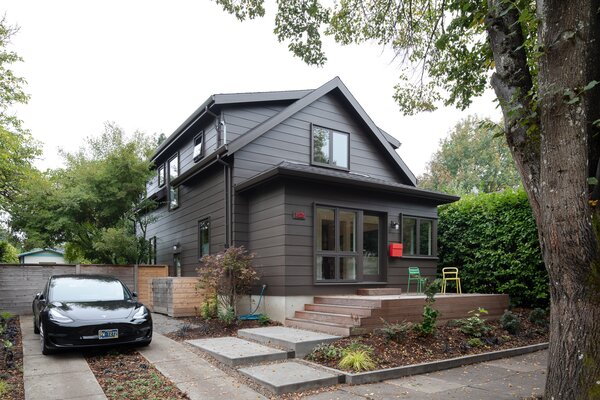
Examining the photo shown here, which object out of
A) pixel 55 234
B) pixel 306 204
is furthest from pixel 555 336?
pixel 55 234

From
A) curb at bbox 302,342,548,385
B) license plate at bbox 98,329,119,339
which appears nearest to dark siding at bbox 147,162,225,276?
license plate at bbox 98,329,119,339

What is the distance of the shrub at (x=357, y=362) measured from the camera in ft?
20.2

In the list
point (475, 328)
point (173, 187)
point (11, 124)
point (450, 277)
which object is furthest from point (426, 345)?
point (11, 124)

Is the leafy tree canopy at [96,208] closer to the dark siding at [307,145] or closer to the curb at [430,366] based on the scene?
the dark siding at [307,145]

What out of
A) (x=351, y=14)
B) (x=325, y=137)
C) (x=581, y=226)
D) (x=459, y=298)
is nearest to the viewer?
(x=581, y=226)

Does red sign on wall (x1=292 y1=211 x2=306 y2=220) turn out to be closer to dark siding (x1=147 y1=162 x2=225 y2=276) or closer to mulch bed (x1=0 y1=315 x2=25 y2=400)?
dark siding (x1=147 y1=162 x2=225 y2=276)

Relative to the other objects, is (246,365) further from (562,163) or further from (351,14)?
(351,14)

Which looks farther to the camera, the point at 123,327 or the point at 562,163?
the point at 123,327

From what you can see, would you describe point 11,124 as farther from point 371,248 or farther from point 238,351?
point 238,351

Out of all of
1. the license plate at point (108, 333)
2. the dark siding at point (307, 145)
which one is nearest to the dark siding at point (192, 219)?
the dark siding at point (307, 145)

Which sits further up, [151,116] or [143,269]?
[151,116]

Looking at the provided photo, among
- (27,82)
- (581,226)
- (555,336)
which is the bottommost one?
(555,336)

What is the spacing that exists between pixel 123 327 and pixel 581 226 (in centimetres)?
674

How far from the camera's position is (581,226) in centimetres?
393
